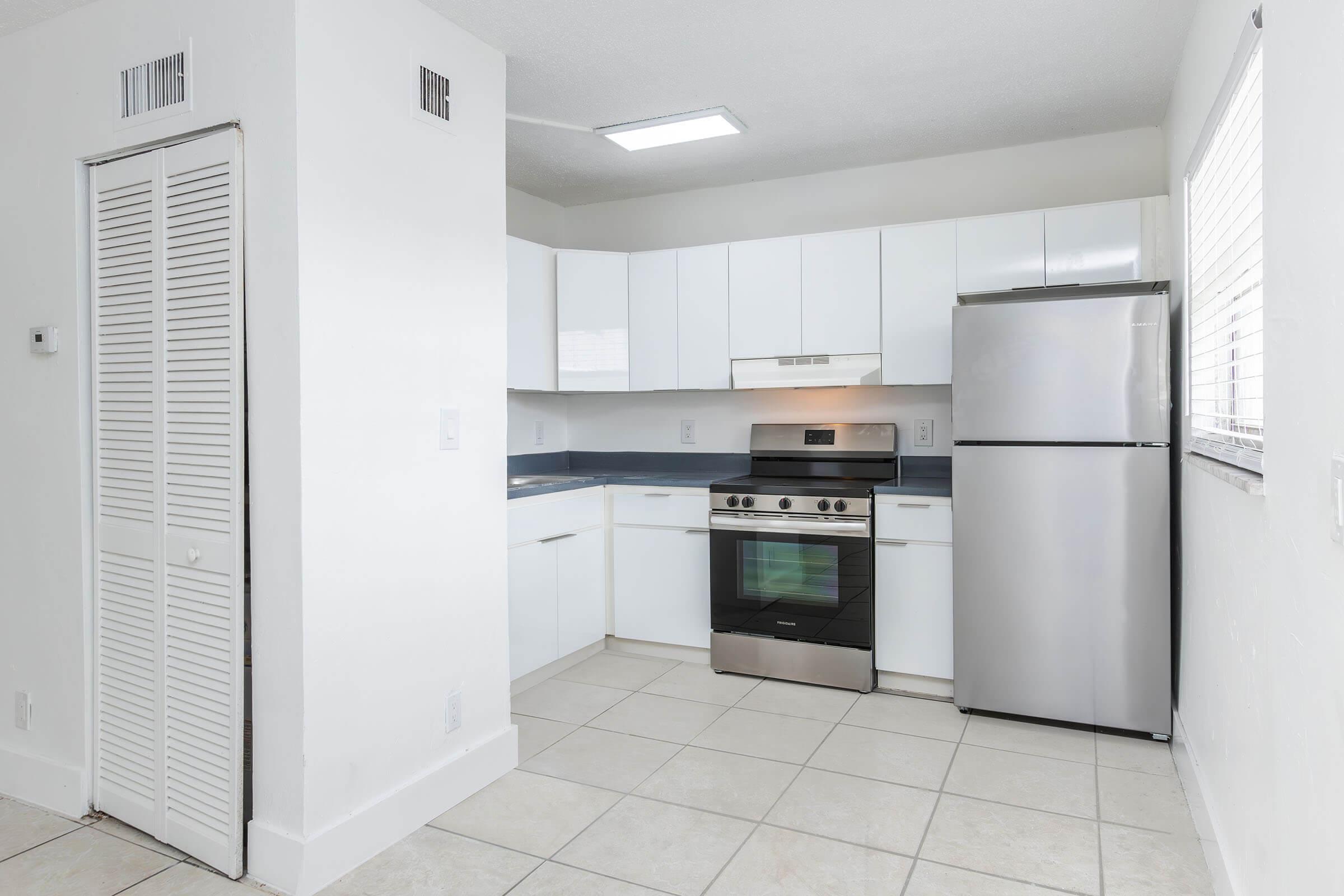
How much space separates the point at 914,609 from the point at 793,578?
53cm

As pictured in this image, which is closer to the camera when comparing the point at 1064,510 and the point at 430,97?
the point at 430,97

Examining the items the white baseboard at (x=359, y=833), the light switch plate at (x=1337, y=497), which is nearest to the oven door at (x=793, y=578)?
the white baseboard at (x=359, y=833)

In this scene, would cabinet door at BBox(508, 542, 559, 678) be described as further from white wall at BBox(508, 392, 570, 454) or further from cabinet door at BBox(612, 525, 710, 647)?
white wall at BBox(508, 392, 570, 454)

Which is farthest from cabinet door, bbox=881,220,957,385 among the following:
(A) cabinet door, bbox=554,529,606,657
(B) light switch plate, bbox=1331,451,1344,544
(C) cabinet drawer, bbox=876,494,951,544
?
(B) light switch plate, bbox=1331,451,1344,544

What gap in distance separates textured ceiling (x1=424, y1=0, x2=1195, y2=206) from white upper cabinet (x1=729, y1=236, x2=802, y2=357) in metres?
0.45

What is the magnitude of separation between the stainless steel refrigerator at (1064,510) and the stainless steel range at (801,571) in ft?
1.49

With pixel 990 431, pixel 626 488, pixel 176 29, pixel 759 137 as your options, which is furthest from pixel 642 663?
pixel 176 29

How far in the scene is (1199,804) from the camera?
7.68 ft

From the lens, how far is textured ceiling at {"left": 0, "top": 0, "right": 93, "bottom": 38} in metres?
2.38

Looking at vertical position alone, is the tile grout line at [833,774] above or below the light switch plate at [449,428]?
below

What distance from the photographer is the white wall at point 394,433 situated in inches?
82.8

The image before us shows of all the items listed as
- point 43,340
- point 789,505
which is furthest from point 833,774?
point 43,340

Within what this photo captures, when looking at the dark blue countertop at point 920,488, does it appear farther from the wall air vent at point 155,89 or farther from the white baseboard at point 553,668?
the wall air vent at point 155,89

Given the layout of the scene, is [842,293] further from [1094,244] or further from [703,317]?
[1094,244]
